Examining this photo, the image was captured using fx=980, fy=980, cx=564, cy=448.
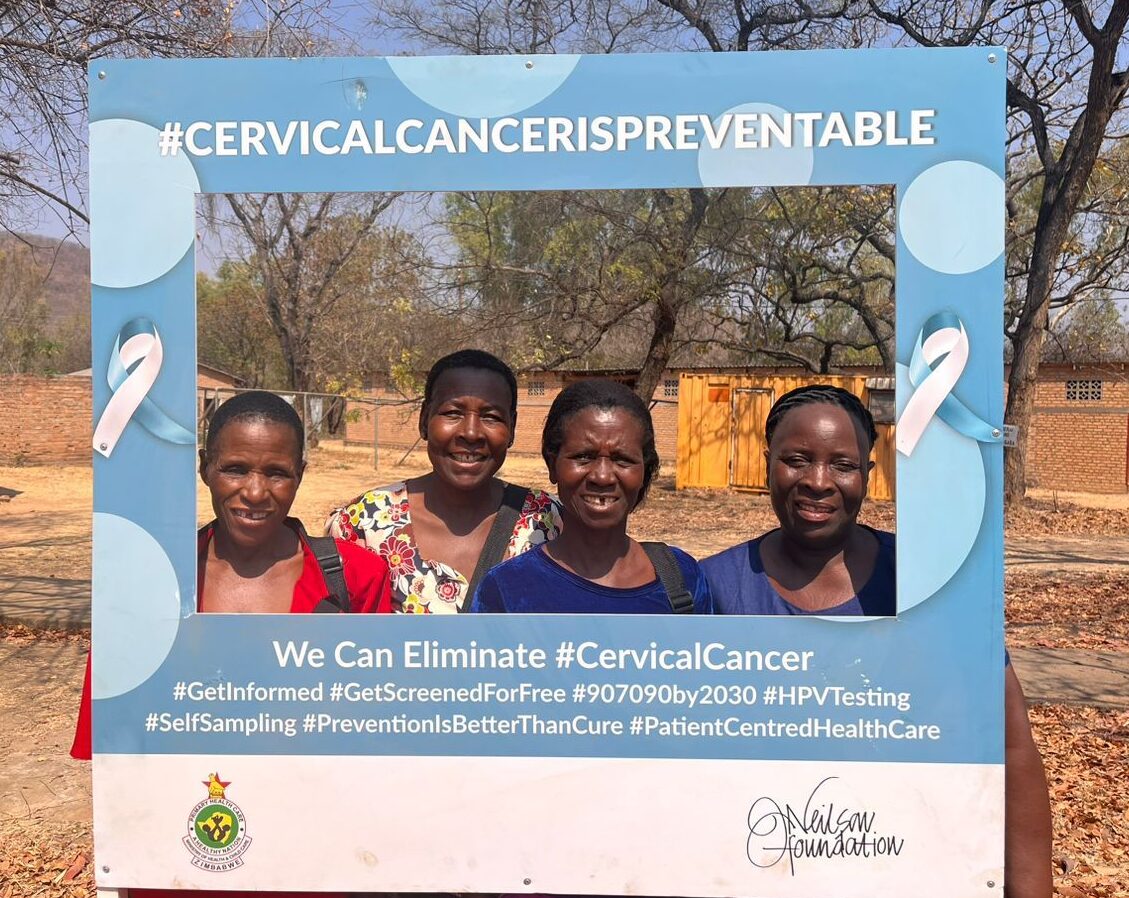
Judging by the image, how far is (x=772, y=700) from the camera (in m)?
1.75

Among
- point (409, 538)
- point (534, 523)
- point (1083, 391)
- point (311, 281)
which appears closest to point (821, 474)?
point (534, 523)

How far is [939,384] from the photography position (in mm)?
1721

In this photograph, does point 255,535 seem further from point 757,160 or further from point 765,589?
point 757,160

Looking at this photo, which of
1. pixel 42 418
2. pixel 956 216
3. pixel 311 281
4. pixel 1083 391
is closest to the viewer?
pixel 956 216

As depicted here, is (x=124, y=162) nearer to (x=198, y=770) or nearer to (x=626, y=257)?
(x=198, y=770)

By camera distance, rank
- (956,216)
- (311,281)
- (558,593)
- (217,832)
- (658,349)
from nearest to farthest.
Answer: (956,216) → (217,832) → (558,593) → (311,281) → (658,349)

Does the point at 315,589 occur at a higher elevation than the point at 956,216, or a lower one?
lower

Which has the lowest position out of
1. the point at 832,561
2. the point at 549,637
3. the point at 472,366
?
the point at 549,637

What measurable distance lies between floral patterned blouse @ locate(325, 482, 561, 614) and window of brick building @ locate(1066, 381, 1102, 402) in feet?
62.0

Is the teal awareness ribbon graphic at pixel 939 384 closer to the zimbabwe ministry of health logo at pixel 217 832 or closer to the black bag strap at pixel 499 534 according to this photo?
the black bag strap at pixel 499 534

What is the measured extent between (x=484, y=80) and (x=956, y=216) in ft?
2.87

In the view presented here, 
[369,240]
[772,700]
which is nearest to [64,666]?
[369,240]

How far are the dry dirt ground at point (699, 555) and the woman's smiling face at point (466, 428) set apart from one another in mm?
591

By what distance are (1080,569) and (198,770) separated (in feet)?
33.0
